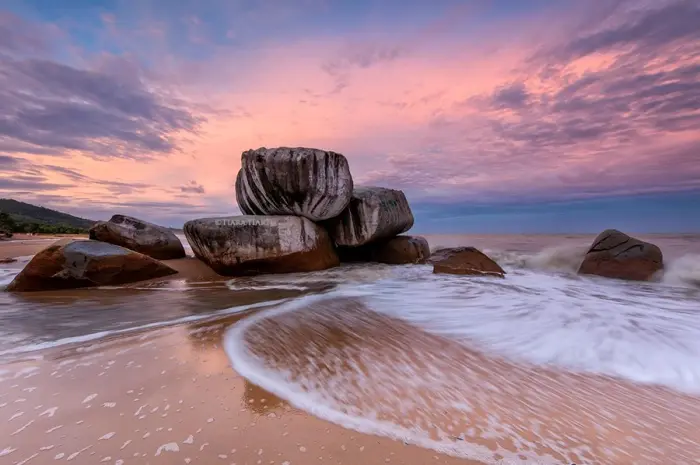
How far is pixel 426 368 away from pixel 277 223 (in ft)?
14.5

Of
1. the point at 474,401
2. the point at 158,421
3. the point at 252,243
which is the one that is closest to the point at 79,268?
the point at 252,243

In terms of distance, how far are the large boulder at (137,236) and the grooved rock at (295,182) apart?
1.89m

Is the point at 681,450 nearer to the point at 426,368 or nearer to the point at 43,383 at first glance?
the point at 426,368

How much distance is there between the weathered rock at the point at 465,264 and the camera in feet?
20.9

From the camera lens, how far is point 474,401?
159 centimetres

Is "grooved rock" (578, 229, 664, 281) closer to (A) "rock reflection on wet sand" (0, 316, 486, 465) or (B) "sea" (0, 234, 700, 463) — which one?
(B) "sea" (0, 234, 700, 463)

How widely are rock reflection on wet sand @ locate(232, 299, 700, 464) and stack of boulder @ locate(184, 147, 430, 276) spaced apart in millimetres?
3517

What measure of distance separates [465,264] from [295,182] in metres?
3.55

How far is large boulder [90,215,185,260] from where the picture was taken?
6.61 metres

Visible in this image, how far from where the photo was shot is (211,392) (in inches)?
61.7

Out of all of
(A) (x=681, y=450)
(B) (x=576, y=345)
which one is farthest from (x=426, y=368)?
(B) (x=576, y=345)

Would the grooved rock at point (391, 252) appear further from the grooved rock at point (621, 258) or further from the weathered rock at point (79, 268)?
the weathered rock at point (79, 268)

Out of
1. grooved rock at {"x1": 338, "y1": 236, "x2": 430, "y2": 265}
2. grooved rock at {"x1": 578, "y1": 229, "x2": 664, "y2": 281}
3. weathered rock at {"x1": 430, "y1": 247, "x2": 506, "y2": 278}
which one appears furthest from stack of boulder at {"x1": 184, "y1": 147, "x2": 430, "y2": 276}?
grooved rock at {"x1": 578, "y1": 229, "x2": 664, "y2": 281}

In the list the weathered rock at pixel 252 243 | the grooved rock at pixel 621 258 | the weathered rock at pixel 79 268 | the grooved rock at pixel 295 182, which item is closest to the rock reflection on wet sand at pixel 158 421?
the weathered rock at pixel 79 268
